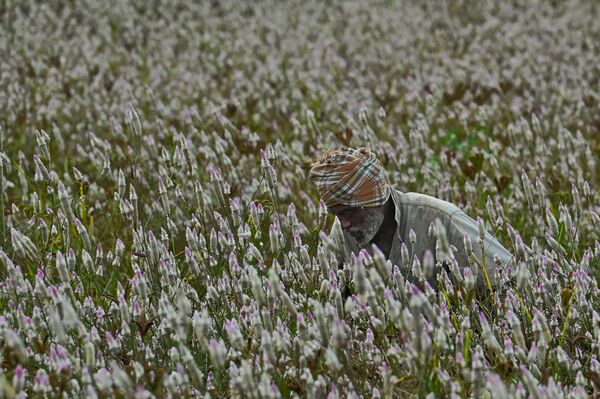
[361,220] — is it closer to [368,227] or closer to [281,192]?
[368,227]

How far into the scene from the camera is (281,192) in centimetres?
555

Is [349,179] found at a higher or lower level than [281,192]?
higher

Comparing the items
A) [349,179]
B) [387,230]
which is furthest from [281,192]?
[349,179]

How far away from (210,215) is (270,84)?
18.2 feet

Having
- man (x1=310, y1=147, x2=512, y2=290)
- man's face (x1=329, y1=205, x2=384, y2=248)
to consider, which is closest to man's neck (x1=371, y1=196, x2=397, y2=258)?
man (x1=310, y1=147, x2=512, y2=290)

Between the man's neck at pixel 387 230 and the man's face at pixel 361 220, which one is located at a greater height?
the man's face at pixel 361 220

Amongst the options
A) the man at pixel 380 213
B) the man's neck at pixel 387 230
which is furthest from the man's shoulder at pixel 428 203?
the man's neck at pixel 387 230

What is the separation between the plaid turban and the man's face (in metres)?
0.06

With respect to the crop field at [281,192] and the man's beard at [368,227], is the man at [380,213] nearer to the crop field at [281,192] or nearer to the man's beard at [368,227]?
the man's beard at [368,227]

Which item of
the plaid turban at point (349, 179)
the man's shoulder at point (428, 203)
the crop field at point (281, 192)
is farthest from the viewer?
the man's shoulder at point (428, 203)

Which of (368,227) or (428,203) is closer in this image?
(368,227)

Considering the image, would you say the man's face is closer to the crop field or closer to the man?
the man

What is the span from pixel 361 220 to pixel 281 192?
5.51 feet

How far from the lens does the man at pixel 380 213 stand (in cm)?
380
